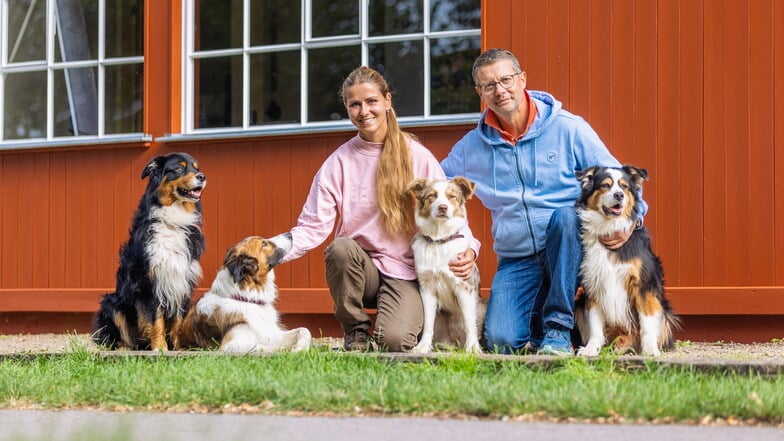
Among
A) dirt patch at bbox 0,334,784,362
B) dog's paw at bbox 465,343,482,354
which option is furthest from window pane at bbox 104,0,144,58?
dog's paw at bbox 465,343,482,354

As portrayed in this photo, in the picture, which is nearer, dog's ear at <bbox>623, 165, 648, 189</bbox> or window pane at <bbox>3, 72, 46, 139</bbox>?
dog's ear at <bbox>623, 165, 648, 189</bbox>

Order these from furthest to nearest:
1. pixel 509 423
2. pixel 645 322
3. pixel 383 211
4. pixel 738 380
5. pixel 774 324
Answer: pixel 774 324 < pixel 383 211 < pixel 645 322 < pixel 738 380 < pixel 509 423

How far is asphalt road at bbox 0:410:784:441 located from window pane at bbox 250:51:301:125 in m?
4.52

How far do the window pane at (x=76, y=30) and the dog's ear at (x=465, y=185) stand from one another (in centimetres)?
457

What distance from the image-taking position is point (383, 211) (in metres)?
6.04

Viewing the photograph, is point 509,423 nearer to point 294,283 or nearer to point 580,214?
point 580,214

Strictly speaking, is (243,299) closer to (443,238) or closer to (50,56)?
(443,238)

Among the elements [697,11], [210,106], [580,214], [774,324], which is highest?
[697,11]

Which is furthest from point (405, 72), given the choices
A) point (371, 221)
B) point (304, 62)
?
point (371, 221)

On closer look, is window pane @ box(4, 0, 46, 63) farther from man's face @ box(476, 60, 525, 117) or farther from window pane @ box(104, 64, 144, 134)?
man's face @ box(476, 60, 525, 117)

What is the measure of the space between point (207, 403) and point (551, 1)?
4424mm

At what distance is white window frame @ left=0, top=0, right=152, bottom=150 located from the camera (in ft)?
29.9

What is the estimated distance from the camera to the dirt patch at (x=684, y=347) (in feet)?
20.6

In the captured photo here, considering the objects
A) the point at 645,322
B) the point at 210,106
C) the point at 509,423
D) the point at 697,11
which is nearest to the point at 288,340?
the point at 645,322
